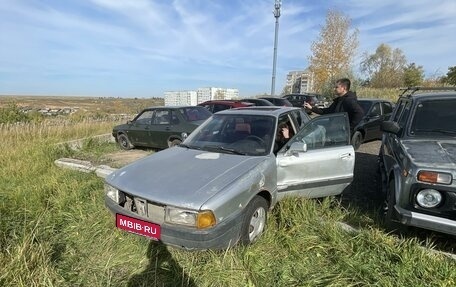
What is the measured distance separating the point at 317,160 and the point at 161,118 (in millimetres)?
5518

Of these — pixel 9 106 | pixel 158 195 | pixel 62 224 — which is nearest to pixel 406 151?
pixel 158 195

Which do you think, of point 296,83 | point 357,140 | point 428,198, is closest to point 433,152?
point 428,198

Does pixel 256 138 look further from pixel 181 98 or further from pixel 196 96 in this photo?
pixel 196 96

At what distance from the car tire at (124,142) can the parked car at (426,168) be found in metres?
7.46

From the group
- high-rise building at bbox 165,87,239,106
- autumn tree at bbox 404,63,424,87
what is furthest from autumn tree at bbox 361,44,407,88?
high-rise building at bbox 165,87,239,106

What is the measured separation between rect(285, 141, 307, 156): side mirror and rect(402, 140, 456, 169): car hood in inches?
44.6

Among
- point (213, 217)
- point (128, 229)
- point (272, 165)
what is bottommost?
point (128, 229)

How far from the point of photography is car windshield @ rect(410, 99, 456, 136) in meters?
3.69

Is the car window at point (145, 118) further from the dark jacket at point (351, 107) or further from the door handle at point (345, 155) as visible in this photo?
the door handle at point (345, 155)

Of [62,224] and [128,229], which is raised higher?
[128,229]

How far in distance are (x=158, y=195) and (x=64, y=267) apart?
131cm

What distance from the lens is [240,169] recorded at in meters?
3.17

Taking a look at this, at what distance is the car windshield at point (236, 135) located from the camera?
3.76 m

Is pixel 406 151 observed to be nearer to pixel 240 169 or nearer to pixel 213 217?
pixel 240 169
